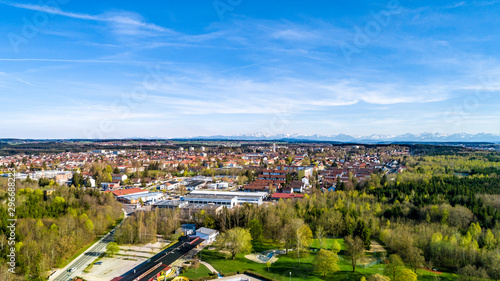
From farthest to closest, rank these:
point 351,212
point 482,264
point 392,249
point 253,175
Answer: point 253,175
point 351,212
point 392,249
point 482,264

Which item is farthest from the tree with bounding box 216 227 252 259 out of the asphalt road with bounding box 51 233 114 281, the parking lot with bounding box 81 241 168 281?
the asphalt road with bounding box 51 233 114 281

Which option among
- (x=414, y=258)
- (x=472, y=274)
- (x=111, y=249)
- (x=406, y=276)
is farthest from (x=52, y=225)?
(x=472, y=274)

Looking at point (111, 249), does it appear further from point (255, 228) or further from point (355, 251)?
point (355, 251)

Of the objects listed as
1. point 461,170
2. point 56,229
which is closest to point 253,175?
point 461,170

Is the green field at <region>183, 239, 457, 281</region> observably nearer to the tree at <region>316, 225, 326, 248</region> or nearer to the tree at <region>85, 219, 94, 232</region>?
the tree at <region>316, 225, 326, 248</region>

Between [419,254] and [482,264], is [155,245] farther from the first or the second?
[482,264]

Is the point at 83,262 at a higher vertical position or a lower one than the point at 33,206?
lower
